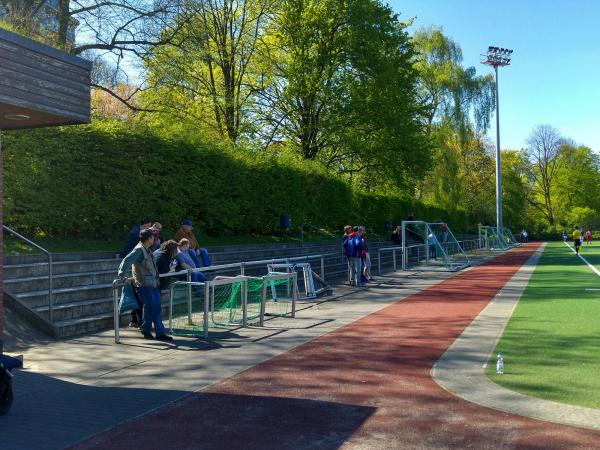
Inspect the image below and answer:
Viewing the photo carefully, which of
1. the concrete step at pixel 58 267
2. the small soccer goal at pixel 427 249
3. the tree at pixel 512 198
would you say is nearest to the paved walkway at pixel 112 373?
the concrete step at pixel 58 267

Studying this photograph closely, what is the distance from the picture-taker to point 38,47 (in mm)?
8219

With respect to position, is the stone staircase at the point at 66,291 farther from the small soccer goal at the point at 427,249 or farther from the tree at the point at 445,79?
the tree at the point at 445,79

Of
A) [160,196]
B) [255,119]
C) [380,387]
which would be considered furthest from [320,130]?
[380,387]

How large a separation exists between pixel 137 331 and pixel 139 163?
7.77 metres

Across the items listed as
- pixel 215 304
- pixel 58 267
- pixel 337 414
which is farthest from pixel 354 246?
pixel 337 414

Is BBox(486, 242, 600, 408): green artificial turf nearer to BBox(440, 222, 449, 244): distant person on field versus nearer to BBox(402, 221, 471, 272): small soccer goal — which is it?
BBox(402, 221, 471, 272): small soccer goal

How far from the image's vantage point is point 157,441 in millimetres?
5559

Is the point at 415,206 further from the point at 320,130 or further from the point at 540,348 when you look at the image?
the point at 540,348

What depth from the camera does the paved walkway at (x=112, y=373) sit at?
6043mm

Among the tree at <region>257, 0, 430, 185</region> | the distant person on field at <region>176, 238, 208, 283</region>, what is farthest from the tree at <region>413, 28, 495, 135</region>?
the distant person on field at <region>176, 238, 208, 283</region>

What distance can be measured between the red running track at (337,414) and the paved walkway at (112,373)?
298 millimetres

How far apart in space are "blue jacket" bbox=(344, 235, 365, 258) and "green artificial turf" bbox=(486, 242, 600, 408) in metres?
5.08

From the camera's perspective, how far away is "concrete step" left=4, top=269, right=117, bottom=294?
11122mm

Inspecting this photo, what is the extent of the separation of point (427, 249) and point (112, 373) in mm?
22465
